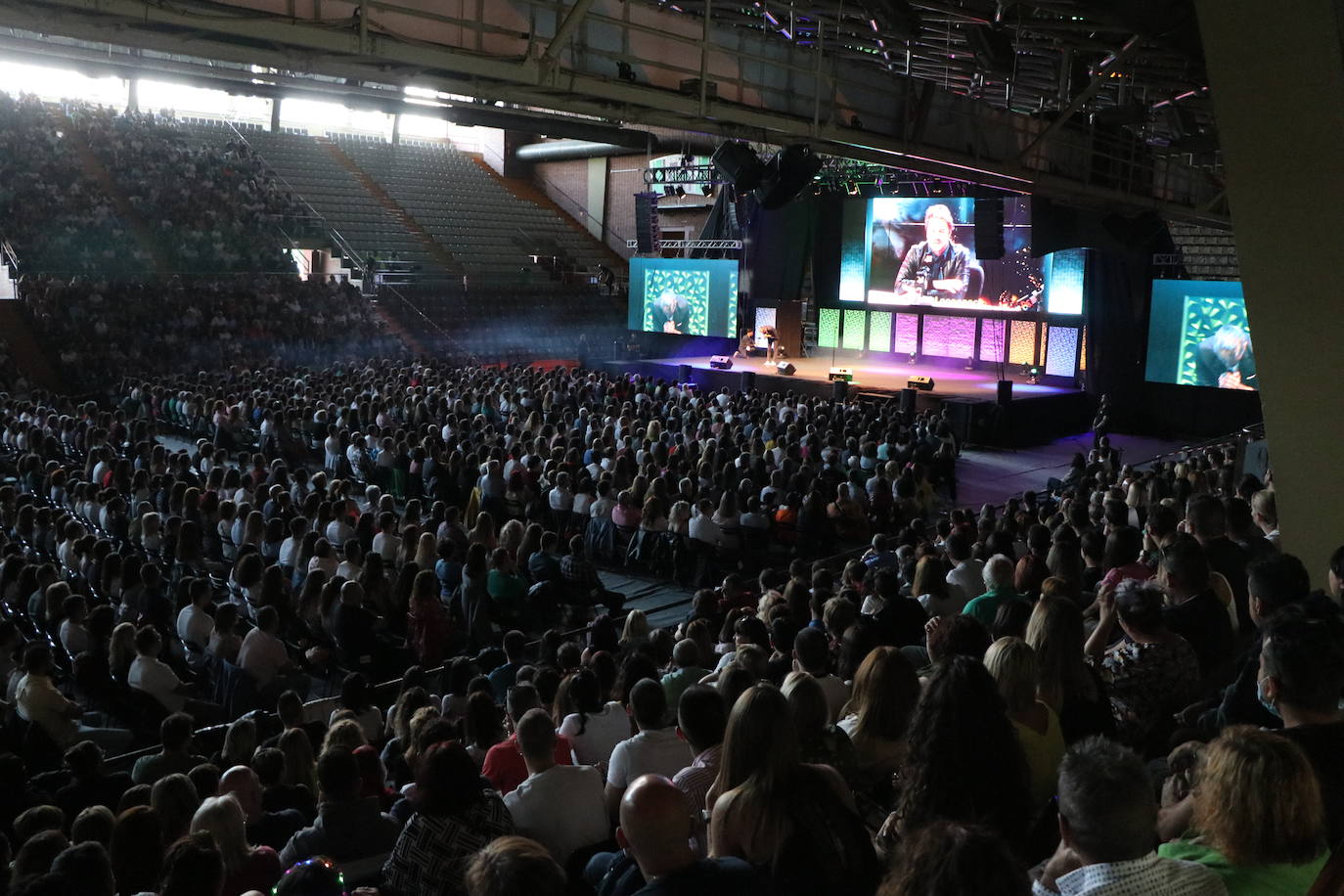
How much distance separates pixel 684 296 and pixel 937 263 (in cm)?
707

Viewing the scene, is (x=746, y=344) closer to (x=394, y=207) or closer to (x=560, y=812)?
(x=394, y=207)

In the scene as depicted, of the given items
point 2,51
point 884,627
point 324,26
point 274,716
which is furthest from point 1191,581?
point 2,51

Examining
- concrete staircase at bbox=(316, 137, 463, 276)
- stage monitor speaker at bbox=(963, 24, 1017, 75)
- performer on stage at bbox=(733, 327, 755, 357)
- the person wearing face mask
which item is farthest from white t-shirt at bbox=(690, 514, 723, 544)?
A: concrete staircase at bbox=(316, 137, 463, 276)

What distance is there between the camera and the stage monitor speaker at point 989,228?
64.8 ft

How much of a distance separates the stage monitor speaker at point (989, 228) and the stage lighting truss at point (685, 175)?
26.8 ft

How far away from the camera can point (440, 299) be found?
29.2m

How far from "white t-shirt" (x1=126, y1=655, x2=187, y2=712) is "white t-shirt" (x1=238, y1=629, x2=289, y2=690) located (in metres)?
0.44

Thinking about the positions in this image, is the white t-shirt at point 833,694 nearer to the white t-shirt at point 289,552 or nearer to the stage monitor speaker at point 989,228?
the white t-shirt at point 289,552

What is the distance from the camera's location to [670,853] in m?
2.35

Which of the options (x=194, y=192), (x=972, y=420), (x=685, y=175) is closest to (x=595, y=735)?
(x=972, y=420)

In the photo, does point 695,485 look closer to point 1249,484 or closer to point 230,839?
point 1249,484

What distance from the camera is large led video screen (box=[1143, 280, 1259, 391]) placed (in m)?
19.0

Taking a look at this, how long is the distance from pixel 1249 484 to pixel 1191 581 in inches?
199

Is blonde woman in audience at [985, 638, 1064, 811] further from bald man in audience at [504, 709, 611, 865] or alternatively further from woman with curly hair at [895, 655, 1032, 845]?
bald man in audience at [504, 709, 611, 865]
